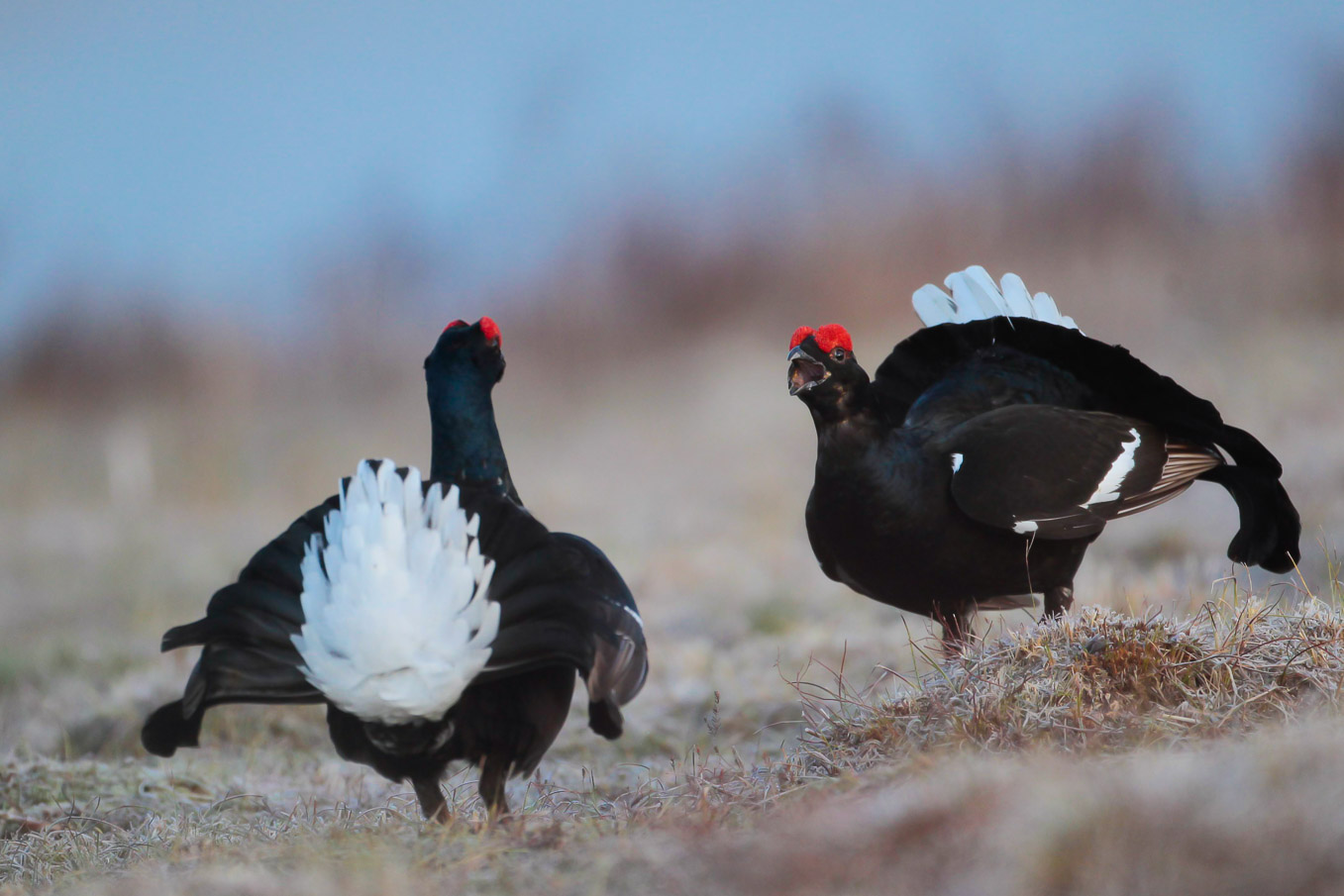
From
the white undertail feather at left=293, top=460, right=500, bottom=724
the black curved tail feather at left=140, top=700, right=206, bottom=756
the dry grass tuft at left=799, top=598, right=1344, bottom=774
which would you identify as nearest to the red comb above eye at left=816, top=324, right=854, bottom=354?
the dry grass tuft at left=799, top=598, right=1344, bottom=774

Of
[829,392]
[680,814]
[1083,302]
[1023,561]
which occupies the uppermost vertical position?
[1083,302]

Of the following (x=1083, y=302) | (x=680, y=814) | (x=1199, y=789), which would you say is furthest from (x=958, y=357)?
(x=1083, y=302)

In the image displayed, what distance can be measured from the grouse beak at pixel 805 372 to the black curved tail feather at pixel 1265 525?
4.49ft

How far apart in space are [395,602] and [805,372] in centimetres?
136

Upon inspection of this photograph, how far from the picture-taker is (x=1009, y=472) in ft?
10.6

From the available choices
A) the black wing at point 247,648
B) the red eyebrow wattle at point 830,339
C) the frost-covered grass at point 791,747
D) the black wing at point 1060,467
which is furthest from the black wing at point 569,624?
the black wing at point 1060,467

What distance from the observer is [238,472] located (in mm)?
14008

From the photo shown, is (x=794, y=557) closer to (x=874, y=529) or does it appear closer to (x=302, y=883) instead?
(x=874, y=529)

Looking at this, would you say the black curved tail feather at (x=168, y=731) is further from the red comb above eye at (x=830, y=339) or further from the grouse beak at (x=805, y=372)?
the red comb above eye at (x=830, y=339)

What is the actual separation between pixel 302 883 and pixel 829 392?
1924 millimetres

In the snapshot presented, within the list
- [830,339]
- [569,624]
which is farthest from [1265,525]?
[569,624]

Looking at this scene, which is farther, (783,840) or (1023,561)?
(1023,561)

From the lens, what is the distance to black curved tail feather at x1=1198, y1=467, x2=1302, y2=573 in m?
3.44

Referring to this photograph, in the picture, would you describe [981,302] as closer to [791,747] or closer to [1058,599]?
[1058,599]
